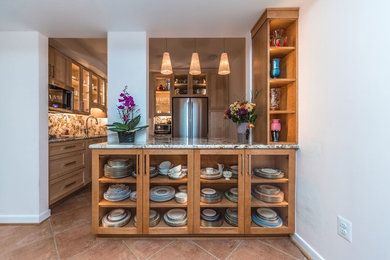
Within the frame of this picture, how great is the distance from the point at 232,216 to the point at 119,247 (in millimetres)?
1097

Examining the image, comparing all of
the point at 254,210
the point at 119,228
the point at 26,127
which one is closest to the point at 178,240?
the point at 119,228

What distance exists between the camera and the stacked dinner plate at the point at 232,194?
5.70 feet

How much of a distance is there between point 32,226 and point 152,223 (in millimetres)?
1477

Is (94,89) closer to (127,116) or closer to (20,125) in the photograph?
(20,125)

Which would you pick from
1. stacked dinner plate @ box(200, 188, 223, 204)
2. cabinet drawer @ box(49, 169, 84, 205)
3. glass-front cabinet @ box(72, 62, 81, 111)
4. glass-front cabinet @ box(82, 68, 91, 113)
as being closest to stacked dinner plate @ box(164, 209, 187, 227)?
stacked dinner plate @ box(200, 188, 223, 204)

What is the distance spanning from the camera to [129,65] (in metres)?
2.13

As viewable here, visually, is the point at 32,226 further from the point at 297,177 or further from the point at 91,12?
the point at 297,177

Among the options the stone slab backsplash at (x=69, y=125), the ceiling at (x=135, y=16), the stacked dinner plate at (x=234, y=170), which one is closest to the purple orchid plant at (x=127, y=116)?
the ceiling at (x=135, y=16)

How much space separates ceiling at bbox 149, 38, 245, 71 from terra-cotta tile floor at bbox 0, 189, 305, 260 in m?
2.97

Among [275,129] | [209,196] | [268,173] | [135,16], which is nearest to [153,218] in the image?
[209,196]

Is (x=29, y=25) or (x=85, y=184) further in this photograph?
(x=85, y=184)

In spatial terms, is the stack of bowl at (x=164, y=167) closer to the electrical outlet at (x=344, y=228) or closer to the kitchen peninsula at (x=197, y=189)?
the kitchen peninsula at (x=197, y=189)

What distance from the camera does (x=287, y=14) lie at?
5.63 ft

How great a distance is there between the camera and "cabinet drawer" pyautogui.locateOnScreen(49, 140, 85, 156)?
2442mm
